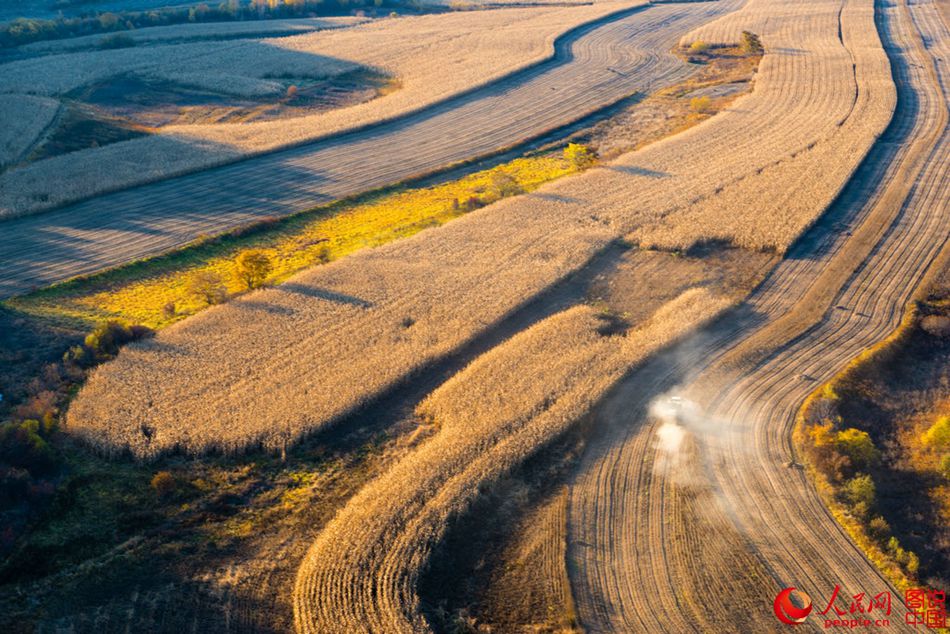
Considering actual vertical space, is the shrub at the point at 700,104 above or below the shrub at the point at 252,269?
above

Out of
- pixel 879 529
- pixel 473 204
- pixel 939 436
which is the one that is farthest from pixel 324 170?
pixel 879 529

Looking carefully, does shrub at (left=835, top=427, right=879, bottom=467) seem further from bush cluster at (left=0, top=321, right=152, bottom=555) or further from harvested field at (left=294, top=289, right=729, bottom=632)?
bush cluster at (left=0, top=321, right=152, bottom=555)

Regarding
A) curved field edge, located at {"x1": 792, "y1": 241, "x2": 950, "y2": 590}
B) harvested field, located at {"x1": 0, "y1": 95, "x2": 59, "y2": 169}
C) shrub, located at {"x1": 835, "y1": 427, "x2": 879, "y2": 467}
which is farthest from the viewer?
harvested field, located at {"x1": 0, "y1": 95, "x2": 59, "y2": 169}

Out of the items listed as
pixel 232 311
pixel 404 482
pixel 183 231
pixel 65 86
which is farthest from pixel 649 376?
pixel 65 86

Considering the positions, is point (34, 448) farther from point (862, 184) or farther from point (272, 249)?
point (862, 184)

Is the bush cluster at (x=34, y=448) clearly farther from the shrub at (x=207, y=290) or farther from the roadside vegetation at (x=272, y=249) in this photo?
the shrub at (x=207, y=290)

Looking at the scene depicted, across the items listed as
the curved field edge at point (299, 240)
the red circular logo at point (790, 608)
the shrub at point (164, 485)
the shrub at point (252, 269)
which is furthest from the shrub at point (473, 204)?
the red circular logo at point (790, 608)

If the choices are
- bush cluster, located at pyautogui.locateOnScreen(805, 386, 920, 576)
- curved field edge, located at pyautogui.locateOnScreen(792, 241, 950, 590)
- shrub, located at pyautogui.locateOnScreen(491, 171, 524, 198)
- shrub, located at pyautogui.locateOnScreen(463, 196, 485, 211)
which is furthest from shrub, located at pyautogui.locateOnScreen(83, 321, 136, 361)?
bush cluster, located at pyautogui.locateOnScreen(805, 386, 920, 576)

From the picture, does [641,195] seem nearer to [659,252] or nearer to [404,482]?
[659,252]
